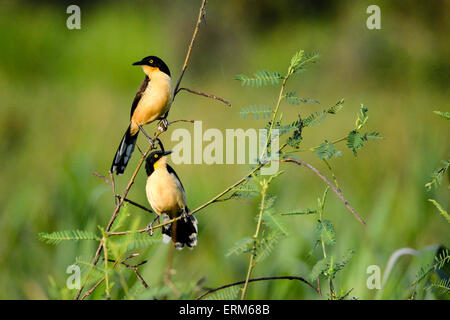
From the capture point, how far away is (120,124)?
3.93 metres

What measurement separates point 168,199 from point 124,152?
18 cm

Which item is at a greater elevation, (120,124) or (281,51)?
(281,51)

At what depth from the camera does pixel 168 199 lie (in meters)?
1.13

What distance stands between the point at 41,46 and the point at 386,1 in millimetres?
3454

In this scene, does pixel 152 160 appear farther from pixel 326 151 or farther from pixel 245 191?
pixel 326 151

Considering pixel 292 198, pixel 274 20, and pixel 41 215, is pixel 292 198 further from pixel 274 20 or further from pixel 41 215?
pixel 274 20

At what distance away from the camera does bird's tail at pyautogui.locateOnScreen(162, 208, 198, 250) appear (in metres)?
1.16

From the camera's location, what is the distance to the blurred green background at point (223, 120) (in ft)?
6.32

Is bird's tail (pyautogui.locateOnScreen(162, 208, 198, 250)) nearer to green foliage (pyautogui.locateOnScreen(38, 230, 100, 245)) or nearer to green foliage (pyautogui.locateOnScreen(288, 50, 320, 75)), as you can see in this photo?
green foliage (pyautogui.locateOnScreen(38, 230, 100, 245))

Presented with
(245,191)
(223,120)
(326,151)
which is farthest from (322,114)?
(223,120)

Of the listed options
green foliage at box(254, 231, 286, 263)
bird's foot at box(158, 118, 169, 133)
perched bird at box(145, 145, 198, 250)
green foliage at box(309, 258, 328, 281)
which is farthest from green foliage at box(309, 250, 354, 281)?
bird's foot at box(158, 118, 169, 133)
